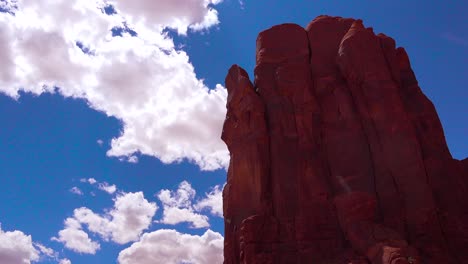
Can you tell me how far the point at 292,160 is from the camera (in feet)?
124

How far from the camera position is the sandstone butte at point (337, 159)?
1232 inches

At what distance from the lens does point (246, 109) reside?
40062 millimetres

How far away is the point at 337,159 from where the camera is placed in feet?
119

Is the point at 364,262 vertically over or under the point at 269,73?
under

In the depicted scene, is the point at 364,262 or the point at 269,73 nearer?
the point at 364,262

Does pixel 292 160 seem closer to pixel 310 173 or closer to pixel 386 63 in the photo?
pixel 310 173

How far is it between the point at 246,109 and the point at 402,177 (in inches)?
510

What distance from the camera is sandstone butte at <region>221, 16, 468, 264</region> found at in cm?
3130

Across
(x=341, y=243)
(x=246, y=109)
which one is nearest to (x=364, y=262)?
(x=341, y=243)

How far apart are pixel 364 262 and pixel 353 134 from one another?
10.1m

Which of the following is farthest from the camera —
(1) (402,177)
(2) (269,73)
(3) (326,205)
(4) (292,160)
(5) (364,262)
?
(2) (269,73)

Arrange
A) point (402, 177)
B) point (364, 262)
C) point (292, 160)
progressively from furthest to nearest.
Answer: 1. point (292, 160)
2. point (402, 177)
3. point (364, 262)

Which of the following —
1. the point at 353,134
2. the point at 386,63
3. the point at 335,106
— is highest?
the point at 386,63

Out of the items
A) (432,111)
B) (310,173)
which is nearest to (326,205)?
(310,173)
